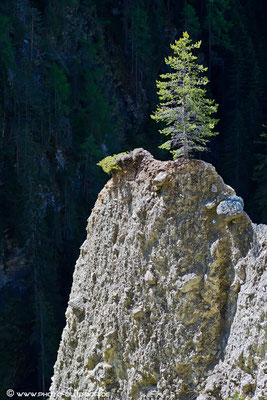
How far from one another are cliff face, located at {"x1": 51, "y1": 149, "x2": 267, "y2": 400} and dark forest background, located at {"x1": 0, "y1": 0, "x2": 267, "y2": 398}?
17.5 m

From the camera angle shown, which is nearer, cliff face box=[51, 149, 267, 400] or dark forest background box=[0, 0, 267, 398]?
cliff face box=[51, 149, 267, 400]

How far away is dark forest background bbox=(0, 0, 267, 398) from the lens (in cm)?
3048

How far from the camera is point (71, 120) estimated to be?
3581 cm

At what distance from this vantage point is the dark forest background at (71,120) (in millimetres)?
30484

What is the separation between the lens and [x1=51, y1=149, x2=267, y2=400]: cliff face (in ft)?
→ 28.2

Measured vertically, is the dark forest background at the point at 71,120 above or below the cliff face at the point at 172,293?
above

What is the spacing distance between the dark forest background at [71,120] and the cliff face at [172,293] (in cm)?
1753

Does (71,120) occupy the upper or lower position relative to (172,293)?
upper

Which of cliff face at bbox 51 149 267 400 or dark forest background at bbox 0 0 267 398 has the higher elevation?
dark forest background at bbox 0 0 267 398

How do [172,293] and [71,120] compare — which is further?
[71,120]

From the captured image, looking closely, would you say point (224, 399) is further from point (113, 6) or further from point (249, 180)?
point (113, 6)

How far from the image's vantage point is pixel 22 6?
34438 millimetres

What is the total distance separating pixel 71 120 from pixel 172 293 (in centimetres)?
2721

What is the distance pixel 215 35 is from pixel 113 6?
8561 mm
